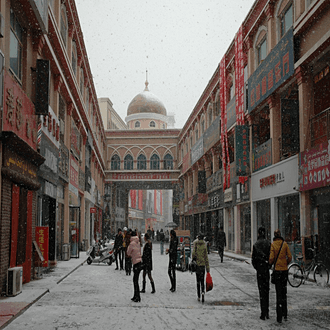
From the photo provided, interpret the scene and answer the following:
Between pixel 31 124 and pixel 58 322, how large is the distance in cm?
701

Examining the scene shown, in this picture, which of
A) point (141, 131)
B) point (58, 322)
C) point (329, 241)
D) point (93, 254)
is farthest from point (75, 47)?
point (141, 131)

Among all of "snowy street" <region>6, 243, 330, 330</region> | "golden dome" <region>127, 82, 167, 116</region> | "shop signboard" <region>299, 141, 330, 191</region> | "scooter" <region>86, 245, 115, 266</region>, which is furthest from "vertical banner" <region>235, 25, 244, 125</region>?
"golden dome" <region>127, 82, 167, 116</region>

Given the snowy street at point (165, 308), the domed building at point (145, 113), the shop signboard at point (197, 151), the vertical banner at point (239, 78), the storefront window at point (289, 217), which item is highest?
the domed building at point (145, 113)

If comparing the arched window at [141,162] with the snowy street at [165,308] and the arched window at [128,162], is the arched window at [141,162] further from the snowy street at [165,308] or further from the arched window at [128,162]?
the snowy street at [165,308]

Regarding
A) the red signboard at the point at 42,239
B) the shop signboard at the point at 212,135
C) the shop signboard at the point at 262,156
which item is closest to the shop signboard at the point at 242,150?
the shop signboard at the point at 262,156

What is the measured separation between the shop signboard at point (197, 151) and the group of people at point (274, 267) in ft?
95.1

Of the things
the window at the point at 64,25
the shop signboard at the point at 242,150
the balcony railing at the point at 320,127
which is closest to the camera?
the balcony railing at the point at 320,127

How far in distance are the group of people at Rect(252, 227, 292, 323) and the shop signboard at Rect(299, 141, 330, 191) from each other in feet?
21.9

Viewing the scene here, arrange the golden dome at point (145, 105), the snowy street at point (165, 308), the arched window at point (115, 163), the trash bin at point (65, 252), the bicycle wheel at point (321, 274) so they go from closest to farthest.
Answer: the snowy street at point (165, 308)
the bicycle wheel at point (321, 274)
the trash bin at point (65, 252)
the arched window at point (115, 163)
the golden dome at point (145, 105)

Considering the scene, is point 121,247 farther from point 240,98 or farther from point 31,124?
point 240,98

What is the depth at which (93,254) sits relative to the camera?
2167 centimetres

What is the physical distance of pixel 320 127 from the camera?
54.6 ft

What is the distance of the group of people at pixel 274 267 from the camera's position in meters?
8.47

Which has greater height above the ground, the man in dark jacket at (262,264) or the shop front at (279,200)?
the shop front at (279,200)
